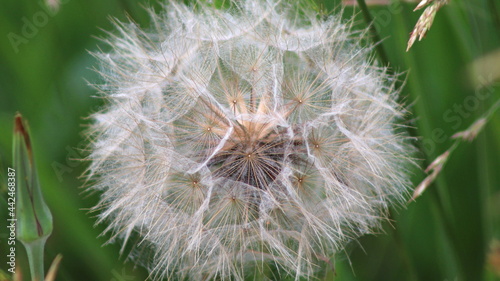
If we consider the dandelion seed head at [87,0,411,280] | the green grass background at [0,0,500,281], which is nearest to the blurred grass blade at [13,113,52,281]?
the dandelion seed head at [87,0,411,280]

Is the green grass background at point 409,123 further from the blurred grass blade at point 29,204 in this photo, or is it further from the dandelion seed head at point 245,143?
the blurred grass blade at point 29,204

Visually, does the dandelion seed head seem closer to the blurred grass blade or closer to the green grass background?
the blurred grass blade

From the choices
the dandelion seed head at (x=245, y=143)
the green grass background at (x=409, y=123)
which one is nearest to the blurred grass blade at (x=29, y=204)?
the dandelion seed head at (x=245, y=143)

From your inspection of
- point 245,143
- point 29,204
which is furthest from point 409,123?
point 29,204

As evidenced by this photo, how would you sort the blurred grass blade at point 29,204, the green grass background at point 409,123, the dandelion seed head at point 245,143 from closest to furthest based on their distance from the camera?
the blurred grass blade at point 29,204 < the dandelion seed head at point 245,143 < the green grass background at point 409,123

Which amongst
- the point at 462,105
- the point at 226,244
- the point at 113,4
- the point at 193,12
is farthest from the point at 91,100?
the point at 462,105

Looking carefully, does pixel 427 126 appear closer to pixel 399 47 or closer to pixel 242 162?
pixel 399 47

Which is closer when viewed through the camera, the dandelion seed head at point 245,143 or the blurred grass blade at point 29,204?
the blurred grass blade at point 29,204
